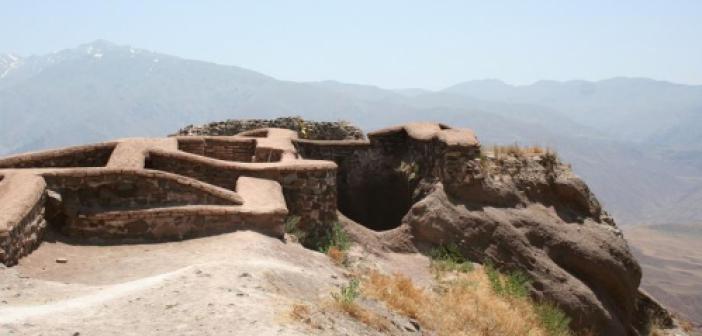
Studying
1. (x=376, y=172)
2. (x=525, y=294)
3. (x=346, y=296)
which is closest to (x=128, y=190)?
(x=346, y=296)

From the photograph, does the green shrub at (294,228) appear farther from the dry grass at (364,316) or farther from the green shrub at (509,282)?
the dry grass at (364,316)

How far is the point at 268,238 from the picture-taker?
361 inches

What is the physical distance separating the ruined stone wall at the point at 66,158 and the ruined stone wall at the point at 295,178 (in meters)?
1.98

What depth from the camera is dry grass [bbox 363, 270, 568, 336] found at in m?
8.40

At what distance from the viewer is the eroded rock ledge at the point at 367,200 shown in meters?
9.41

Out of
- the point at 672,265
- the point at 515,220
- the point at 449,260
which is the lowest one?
the point at 672,265

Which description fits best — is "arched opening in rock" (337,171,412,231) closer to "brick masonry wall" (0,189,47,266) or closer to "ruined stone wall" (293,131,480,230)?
"ruined stone wall" (293,131,480,230)

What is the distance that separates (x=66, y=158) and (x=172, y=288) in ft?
22.0

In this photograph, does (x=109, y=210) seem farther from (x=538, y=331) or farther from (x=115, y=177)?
(x=538, y=331)

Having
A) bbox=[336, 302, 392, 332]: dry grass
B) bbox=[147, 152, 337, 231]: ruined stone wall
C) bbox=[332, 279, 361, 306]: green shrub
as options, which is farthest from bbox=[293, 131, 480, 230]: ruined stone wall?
bbox=[336, 302, 392, 332]: dry grass

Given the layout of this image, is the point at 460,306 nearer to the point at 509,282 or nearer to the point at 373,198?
the point at 509,282

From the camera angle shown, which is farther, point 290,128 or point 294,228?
point 290,128

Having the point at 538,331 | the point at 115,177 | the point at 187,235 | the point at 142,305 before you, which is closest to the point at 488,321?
the point at 538,331

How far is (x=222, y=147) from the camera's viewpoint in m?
14.6
